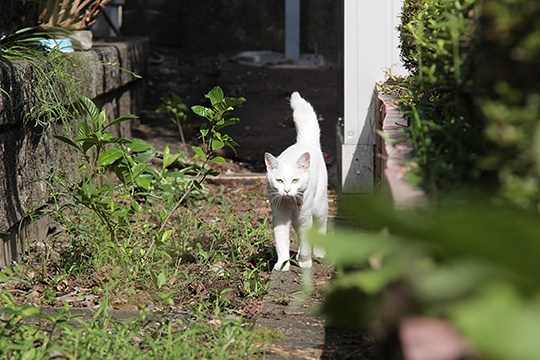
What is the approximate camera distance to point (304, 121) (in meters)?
4.98

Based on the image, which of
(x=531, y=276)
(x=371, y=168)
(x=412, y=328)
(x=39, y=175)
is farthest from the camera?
(x=371, y=168)

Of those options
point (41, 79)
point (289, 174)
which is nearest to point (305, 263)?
point (289, 174)

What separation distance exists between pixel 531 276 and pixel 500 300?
5.0 inches

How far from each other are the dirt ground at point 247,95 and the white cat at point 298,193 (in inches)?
A: 104

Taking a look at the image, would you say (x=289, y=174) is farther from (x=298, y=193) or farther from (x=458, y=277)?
(x=458, y=277)

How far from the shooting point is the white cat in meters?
4.41

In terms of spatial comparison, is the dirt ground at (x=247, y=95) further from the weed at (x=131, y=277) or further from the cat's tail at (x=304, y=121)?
the weed at (x=131, y=277)

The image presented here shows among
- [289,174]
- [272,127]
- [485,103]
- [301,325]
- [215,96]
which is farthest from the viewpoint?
[272,127]

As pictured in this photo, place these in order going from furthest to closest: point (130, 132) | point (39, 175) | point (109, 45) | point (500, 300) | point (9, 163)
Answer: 1. point (130, 132)
2. point (109, 45)
3. point (39, 175)
4. point (9, 163)
5. point (500, 300)

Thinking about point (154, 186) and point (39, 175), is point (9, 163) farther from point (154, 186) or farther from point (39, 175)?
point (154, 186)

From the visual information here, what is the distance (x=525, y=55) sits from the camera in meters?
1.57

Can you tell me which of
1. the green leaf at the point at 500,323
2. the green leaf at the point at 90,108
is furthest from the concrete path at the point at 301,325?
the green leaf at the point at 500,323

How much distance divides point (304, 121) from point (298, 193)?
64 cm

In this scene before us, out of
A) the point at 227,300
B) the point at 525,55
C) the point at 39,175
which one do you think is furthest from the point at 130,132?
the point at 525,55
